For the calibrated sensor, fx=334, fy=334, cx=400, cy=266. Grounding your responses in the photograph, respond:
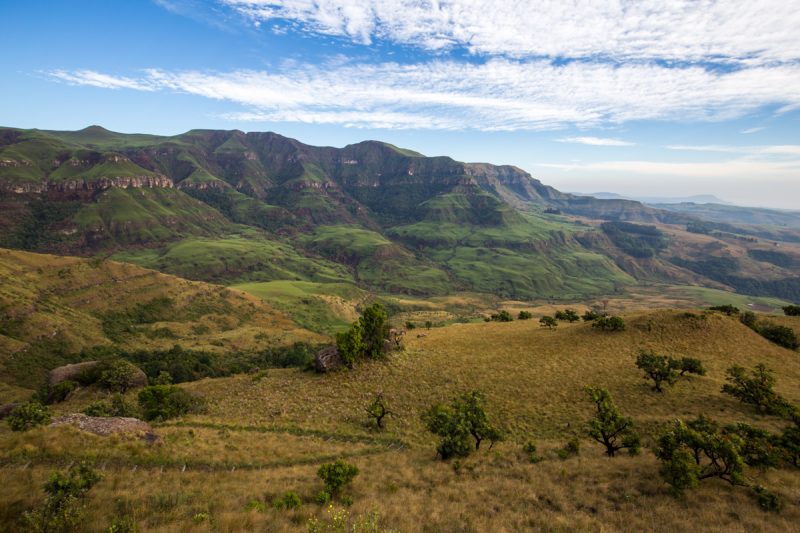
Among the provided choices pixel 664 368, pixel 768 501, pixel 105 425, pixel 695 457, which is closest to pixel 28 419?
pixel 105 425

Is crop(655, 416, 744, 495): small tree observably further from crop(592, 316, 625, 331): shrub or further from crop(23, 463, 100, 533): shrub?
crop(592, 316, 625, 331): shrub

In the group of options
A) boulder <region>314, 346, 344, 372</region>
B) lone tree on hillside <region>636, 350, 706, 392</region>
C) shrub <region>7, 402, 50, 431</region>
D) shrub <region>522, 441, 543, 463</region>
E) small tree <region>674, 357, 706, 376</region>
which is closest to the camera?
shrub <region>7, 402, 50, 431</region>

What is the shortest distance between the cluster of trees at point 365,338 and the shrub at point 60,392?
42898 mm

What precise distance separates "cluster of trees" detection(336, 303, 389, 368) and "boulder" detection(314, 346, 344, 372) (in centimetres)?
81

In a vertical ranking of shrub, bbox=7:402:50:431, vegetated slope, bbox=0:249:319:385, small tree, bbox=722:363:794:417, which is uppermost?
small tree, bbox=722:363:794:417

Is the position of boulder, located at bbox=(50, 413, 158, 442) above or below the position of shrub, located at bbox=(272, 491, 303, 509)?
below

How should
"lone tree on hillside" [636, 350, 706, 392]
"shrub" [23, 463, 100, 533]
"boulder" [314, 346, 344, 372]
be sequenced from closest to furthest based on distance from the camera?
"shrub" [23, 463, 100, 533], "lone tree on hillside" [636, 350, 706, 392], "boulder" [314, 346, 344, 372]

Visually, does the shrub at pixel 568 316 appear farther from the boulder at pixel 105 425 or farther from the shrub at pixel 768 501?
the boulder at pixel 105 425

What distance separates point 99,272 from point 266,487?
18482 cm

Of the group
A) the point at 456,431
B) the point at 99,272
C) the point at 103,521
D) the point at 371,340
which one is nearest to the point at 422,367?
the point at 371,340

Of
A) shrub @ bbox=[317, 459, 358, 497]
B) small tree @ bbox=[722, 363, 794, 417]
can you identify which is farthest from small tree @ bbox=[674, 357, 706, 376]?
shrub @ bbox=[317, 459, 358, 497]

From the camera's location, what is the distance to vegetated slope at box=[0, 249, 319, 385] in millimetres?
101062

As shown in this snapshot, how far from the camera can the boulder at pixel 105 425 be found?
28.8 metres

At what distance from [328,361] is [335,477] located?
36419mm
